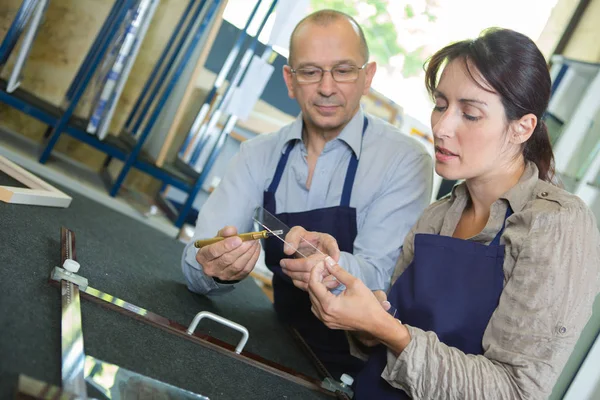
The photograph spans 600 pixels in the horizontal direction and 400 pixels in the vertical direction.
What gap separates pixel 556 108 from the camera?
2990 millimetres

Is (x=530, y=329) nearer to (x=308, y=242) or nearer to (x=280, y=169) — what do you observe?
(x=308, y=242)

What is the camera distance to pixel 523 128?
1.29 metres

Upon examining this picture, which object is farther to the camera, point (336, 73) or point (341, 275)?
point (336, 73)

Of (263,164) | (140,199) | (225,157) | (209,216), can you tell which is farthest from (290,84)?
(225,157)

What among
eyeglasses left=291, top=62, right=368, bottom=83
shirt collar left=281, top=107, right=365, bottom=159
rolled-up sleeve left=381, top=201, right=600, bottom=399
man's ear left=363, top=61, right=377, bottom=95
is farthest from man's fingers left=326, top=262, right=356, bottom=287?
man's ear left=363, top=61, right=377, bottom=95

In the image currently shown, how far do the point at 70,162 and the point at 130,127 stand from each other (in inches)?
15.4

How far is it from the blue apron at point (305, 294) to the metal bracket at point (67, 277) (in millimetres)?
584

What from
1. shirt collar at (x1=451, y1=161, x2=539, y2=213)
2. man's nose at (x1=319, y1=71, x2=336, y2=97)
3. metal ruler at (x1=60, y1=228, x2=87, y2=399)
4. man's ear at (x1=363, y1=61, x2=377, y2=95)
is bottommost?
metal ruler at (x1=60, y1=228, x2=87, y2=399)

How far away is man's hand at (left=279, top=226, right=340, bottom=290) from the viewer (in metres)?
1.26

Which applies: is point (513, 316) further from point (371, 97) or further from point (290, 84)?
point (371, 97)

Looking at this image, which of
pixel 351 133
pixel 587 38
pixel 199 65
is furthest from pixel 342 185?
pixel 587 38

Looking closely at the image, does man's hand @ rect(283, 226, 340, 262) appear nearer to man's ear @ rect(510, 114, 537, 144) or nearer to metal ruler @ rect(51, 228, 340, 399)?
metal ruler @ rect(51, 228, 340, 399)

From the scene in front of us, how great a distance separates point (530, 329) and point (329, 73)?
1.05 metres

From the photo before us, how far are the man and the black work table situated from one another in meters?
0.13
